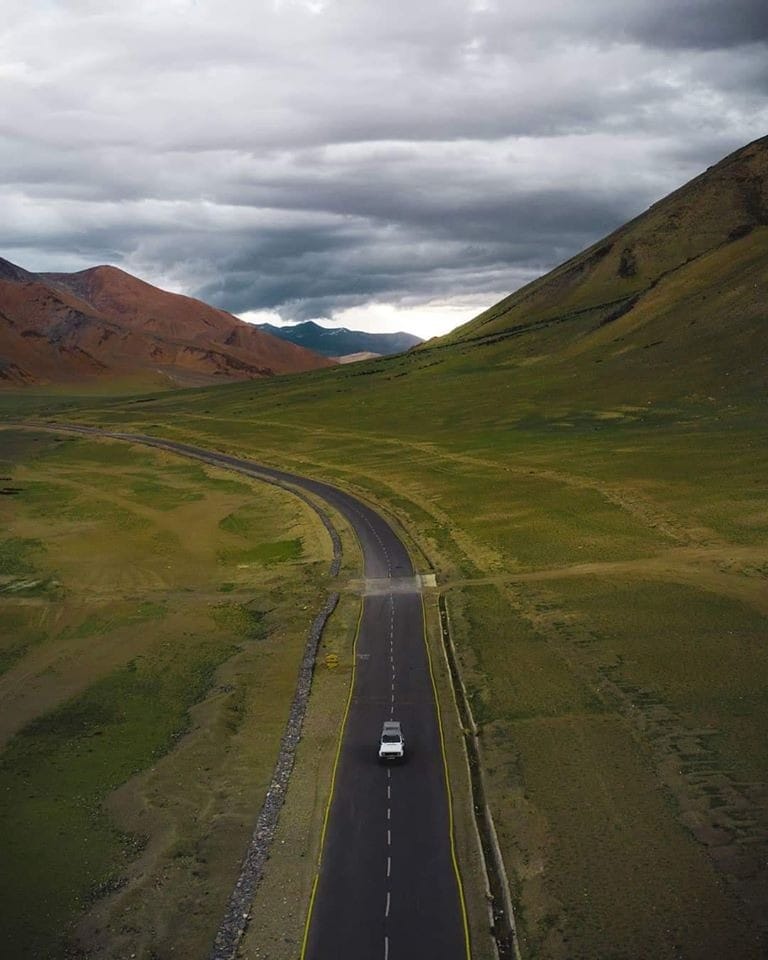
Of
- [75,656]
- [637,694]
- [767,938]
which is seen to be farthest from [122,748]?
[767,938]

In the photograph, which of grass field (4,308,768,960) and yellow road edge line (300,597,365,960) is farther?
grass field (4,308,768,960)

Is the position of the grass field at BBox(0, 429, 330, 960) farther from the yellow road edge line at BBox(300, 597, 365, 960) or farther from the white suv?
the white suv

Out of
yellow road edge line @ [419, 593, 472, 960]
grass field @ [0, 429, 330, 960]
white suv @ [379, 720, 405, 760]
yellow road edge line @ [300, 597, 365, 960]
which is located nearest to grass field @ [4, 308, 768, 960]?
yellow road edge line @ [419, 593, 472, 960]

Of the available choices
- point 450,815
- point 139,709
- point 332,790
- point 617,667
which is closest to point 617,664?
point 617,667

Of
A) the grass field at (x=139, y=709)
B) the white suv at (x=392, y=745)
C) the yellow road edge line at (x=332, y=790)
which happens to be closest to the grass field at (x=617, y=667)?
the white suv at (x=392, y=745)

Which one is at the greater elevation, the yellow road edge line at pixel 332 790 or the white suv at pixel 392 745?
the white suv at pixel 392 745

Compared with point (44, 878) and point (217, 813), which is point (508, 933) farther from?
point (44, 878)

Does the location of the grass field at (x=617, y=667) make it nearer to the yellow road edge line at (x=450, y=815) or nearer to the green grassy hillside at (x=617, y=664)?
the green grassy hillside at (x=617, y=664)
